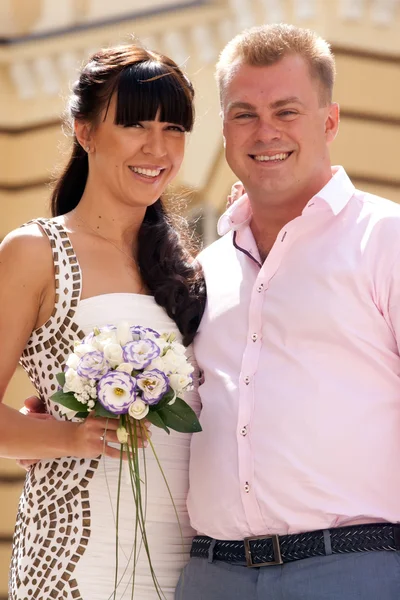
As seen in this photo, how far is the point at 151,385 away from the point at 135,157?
1.02 m

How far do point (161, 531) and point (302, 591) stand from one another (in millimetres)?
626

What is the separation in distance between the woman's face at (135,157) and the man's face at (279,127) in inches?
9.6

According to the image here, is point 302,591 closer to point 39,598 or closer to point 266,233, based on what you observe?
point 39,598

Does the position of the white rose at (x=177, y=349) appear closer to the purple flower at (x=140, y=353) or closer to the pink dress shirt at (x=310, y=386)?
the purple flower at (x=140, y=353)

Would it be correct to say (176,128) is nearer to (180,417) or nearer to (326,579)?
(180,417)

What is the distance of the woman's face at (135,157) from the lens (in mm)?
4383

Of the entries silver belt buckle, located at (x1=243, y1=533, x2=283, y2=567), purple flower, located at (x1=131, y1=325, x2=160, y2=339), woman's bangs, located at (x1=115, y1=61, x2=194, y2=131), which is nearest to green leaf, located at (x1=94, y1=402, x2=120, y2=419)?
purple flower, located at (x1=131, y1=325, x2=160, y2=339)

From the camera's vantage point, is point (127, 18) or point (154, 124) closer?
point (154, 124)

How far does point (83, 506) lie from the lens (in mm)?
4172

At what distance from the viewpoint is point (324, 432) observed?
3928 mm

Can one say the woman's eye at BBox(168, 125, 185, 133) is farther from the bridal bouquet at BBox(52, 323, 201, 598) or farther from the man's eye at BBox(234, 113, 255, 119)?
the bridal bouquet at BBox(52, 323, 201, 598)

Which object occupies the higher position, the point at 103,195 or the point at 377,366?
the point at 103,195

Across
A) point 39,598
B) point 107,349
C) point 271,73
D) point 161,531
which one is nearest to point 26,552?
point 39,598

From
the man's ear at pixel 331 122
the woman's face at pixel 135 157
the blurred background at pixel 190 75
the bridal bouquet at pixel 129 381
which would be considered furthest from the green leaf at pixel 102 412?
the blurred background at pixel 190 75
